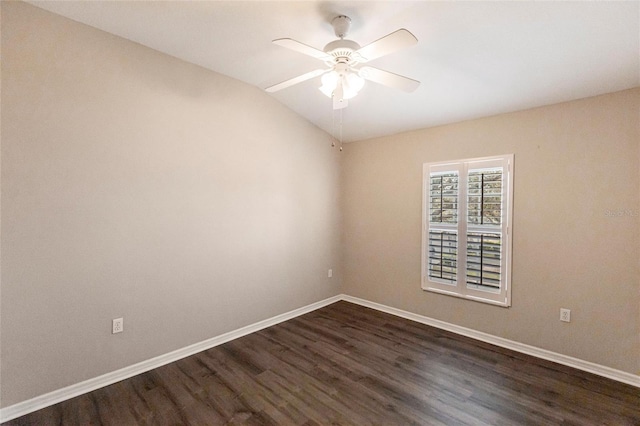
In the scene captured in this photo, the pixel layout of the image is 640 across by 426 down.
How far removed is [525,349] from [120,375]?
371 cm

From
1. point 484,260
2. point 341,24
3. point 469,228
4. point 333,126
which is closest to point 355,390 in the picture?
point 484,260

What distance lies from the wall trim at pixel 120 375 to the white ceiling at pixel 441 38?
2737 millimetres

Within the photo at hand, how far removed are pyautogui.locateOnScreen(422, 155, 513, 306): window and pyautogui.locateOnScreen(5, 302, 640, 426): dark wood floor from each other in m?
0.66

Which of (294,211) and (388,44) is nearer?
(388,44)

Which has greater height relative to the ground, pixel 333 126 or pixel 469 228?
pixel 333 126

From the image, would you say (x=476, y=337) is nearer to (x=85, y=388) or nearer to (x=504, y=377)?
(x=504, y=377)

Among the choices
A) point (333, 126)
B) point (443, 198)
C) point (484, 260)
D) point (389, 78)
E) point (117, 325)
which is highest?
point (333, 126)

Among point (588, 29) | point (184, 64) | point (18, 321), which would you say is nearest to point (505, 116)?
point (588, 29)

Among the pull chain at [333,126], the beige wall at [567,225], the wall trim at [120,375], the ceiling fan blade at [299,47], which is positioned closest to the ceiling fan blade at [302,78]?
the ceiling fan blade at [299,47]

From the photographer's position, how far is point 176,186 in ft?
8.99

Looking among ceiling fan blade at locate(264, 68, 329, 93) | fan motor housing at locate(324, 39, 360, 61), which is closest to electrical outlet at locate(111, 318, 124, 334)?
ceiling fan blade at locate(264, 68, 329, 93)

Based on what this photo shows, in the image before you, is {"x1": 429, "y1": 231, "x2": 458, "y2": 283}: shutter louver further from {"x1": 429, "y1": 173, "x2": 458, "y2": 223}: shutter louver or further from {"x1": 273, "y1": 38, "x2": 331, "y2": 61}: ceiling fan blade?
{"x1": 273, "y1": 38, "x2": 331, "y2": 61}: ceiling fan blade

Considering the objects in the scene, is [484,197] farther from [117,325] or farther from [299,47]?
[117,325]

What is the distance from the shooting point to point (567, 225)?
2.69 meters
